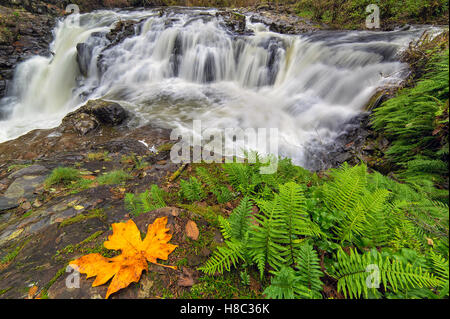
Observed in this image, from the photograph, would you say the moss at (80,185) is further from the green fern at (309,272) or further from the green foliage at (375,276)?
Result: the green foliage at (375,276)

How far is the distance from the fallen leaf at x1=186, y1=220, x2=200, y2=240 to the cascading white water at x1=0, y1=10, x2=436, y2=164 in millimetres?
5352

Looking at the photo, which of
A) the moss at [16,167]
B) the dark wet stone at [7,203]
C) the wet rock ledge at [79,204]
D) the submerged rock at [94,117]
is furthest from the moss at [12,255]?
the submerged rock at [94,117]

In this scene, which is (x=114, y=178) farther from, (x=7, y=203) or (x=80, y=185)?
(x=7, y=203)

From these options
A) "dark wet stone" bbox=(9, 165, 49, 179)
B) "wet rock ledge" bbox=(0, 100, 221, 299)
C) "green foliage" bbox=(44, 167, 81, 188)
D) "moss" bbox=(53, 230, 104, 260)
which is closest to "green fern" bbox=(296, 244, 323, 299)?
"wet rock ledge" bbox=(0, 100, 221, 299)

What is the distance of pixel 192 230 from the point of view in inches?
75.1

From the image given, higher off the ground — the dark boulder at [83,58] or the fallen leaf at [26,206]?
the dark boulder at [83,58]

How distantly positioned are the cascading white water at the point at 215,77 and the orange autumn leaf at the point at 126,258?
18.7ft

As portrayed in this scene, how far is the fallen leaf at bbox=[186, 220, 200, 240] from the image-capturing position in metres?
1.85

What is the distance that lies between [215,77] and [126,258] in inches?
458

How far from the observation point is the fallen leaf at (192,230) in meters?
1.85

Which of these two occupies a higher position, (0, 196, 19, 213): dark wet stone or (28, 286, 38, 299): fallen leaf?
(28, 286, 38, 299): fallen leaf

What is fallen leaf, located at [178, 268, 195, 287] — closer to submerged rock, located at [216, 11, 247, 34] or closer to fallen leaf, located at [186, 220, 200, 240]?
fallen leaf, located at [186, 220, 200, 240]

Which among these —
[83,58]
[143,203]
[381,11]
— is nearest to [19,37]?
[83,58]

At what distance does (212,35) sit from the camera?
12.5 m
